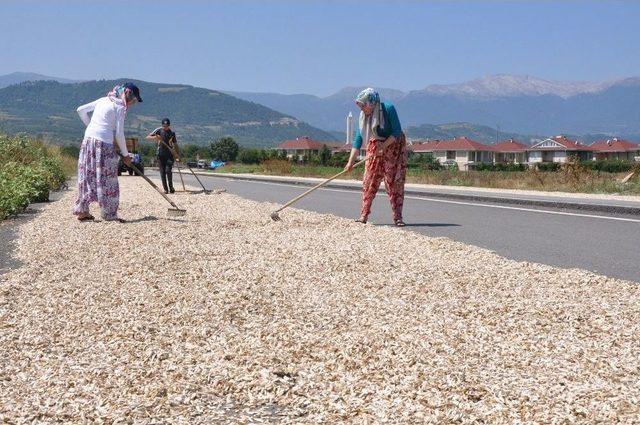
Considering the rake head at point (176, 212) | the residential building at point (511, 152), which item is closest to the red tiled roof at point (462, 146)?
the residential building at point (511, 152)

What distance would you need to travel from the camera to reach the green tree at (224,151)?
481 ft

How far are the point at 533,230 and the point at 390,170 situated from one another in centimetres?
229

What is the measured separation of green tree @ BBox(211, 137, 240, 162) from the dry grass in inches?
5468

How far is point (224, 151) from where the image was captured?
14838 cm

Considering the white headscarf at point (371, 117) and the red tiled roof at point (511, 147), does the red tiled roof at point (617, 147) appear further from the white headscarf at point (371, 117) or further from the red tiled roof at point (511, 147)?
the white headscarf at point (371, 117)

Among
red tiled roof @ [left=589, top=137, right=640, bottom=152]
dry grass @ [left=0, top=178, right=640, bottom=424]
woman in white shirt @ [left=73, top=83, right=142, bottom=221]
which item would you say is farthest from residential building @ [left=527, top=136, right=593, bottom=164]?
dry grass @ [left=0, top=178, right=640, bottom=424]

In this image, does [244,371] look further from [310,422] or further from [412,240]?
[412,240]

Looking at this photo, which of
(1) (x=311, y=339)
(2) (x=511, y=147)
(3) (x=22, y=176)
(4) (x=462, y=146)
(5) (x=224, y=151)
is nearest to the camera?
(1) (x=311, y=339)

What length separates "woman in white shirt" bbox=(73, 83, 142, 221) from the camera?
10594mm

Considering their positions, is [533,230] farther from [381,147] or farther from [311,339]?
[311,339]

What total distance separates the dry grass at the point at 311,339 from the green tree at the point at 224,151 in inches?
5468

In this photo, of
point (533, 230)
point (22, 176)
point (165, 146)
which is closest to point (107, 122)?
point (22, 176)

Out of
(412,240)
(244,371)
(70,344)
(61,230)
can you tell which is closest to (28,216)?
(61,230)

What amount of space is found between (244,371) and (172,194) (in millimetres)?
15861
